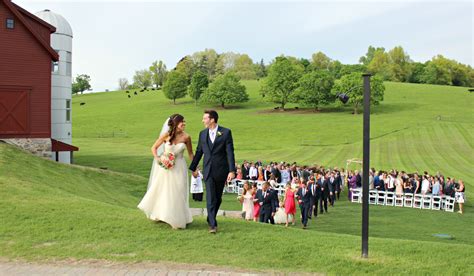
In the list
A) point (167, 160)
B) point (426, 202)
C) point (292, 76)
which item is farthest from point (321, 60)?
point (167, 160)

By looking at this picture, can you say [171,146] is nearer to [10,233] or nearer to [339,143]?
[10,233]

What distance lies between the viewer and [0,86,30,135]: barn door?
25.9m

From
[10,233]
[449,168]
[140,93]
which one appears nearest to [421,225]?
[10,233]

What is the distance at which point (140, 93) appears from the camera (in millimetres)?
138750

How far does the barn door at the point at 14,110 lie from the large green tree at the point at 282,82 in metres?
74.2

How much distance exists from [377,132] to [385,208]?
1804 inches

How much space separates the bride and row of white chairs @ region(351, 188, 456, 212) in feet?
63.8

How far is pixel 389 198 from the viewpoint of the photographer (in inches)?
1079

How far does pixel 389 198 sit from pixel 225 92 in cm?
7677

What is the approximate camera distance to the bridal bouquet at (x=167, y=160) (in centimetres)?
955

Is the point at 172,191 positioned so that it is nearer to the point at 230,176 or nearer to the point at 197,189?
the point at 230,176

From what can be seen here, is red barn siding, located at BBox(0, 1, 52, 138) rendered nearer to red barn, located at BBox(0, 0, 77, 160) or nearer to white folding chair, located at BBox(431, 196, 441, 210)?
red barn, located at BBox(0, 0, 77, 160)

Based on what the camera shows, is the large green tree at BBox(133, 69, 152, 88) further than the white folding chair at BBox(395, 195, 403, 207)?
Yes

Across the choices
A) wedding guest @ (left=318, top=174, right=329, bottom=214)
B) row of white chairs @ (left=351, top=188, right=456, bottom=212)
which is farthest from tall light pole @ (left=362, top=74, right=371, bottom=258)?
row of white chairs @ (left=351, top=188, right=456, bottom=212)
